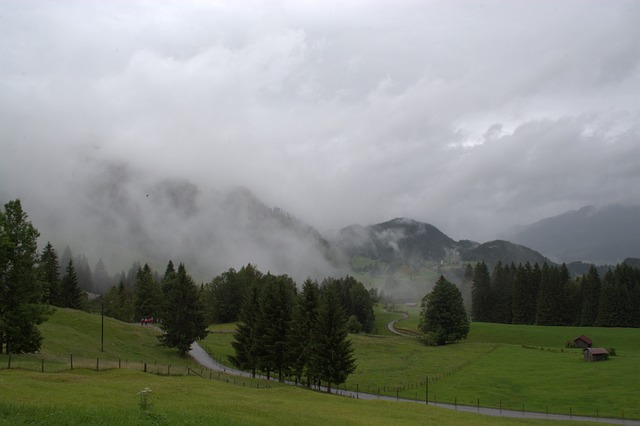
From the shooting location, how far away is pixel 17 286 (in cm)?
4434

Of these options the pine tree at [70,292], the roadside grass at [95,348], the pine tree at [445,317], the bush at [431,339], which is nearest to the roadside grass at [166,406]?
the roadside grass at [95,348]

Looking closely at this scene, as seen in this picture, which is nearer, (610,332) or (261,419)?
(261,419)

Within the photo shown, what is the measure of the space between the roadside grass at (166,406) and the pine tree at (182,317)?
34010 millimetres

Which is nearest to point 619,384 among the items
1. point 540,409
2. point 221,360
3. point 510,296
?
point 540,409

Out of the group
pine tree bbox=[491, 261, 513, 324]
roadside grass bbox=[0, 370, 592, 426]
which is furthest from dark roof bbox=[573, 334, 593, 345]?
roadside grass bbox=[0, 370, 592, 426]

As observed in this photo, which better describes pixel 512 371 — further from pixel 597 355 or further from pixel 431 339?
pixel 431 339

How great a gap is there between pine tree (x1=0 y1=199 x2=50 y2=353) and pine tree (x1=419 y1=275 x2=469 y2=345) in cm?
9509

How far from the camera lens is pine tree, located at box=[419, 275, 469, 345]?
378ft

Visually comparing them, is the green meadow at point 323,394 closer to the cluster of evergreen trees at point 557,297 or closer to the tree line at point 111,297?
the tree line at point 111,297

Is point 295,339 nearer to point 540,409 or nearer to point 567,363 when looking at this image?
point 540,409

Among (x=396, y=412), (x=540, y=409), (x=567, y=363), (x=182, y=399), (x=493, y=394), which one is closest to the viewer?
(x=182, y=399)

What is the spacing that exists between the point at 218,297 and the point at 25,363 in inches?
3932

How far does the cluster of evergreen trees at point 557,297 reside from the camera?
119438 mm

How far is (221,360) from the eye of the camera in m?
78.6
